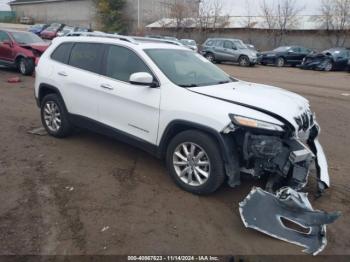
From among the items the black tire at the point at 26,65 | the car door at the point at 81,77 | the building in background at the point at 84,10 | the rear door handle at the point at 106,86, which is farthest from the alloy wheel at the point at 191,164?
the building in background at the point at 84,10

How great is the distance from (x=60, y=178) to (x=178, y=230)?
1.88m

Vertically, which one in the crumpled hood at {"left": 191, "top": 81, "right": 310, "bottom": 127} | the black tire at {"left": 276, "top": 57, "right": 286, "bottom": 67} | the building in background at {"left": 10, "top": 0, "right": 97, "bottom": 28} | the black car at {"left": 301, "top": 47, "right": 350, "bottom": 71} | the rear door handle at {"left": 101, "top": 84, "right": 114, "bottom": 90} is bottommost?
the black tire at {"left": 276, "top": 57, "right": 286, "bottom": 67}

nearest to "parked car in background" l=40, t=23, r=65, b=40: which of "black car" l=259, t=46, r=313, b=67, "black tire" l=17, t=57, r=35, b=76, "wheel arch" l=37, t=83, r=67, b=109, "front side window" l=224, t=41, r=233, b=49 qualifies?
"front side window" l=224, t=41, r=233, b=49

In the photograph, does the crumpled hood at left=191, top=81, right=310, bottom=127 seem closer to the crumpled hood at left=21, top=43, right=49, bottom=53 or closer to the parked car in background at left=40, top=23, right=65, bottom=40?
the crumpled hood at left=21, top=43, right=49, bottom=53

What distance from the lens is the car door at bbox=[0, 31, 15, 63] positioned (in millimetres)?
13062

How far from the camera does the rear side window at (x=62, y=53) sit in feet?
18.8

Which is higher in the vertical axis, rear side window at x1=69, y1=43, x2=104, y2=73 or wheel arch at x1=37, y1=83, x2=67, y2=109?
rear side window at x1=69, y1=43, x2=104, y2=73

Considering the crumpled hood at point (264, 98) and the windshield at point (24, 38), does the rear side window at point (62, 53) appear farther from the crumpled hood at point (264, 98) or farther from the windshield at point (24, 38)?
the windshield at point (24, 38)

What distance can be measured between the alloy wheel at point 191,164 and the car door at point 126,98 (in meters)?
0.41

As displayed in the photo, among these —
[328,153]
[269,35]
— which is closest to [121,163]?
[328,153]

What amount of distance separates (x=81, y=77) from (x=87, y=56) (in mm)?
353

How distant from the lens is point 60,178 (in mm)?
4570

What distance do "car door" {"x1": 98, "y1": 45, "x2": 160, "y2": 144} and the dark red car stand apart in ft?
29.2

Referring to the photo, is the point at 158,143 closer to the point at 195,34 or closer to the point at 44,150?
the point at 44,150
